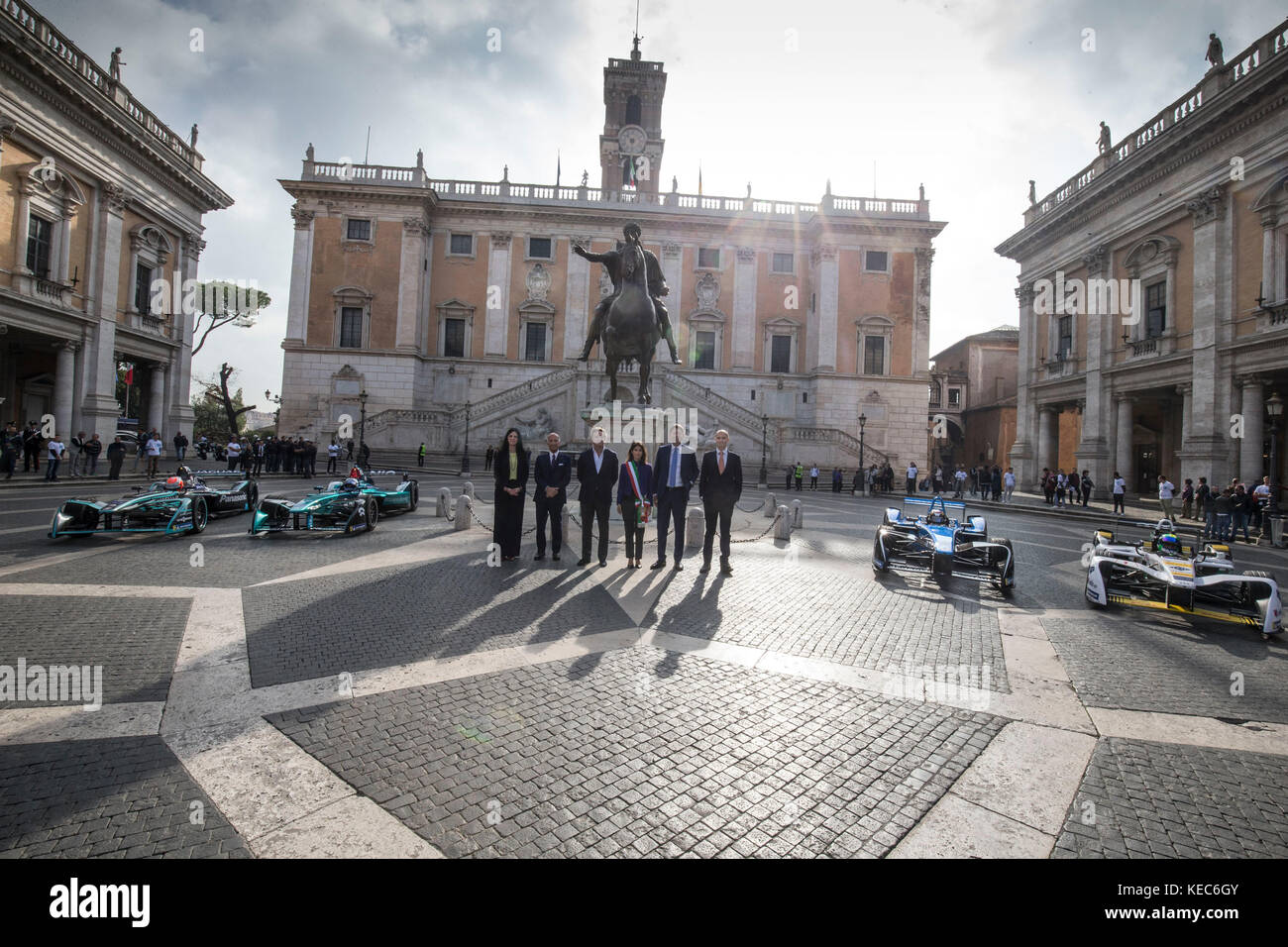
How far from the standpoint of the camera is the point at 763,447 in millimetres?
32125

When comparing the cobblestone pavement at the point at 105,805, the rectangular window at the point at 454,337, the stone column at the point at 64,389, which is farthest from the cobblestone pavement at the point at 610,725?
the rectangular window at the point at 454,337

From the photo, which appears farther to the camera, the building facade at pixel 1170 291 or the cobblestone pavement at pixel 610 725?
the building facade at pixel 1170 291

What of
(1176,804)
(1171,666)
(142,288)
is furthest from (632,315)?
(142,288)

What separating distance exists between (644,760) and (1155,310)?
3174 cm

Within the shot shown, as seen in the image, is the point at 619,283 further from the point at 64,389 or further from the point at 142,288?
the point at 142,288

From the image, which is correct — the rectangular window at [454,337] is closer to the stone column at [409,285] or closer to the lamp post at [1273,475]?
the stone column at [409,285]

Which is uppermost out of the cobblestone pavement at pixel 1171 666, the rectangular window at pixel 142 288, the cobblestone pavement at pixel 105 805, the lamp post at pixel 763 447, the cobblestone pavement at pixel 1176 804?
the rectangular window at pixel 142 288

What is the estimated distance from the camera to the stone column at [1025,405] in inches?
1234

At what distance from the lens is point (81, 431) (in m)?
22.4

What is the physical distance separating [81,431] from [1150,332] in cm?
4325

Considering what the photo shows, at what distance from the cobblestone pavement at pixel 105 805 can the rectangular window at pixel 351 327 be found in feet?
129

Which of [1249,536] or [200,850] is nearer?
[200,850]
